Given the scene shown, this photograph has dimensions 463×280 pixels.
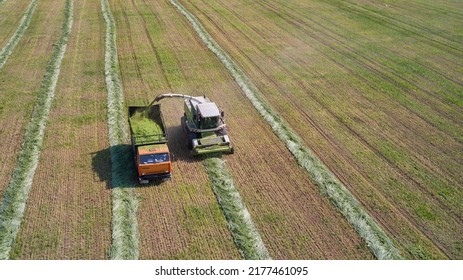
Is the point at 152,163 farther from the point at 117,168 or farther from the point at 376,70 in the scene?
the point at 376,70

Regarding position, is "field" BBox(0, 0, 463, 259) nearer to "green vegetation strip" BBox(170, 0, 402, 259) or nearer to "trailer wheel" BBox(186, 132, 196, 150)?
"green vegetation strip" BBox(170, 0, 402, 259)

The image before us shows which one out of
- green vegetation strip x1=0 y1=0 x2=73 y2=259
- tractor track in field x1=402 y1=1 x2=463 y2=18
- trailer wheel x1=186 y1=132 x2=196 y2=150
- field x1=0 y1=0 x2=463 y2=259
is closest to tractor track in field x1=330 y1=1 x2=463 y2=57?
field x1=0 y1=0 x2=463 y2=259

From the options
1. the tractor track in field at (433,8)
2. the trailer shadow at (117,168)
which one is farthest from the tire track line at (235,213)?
the tractor track in field at (433,8)

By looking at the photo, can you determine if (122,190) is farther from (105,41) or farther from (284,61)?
(105,41)

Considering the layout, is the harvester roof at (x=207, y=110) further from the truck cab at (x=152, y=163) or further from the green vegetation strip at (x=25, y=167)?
the green vegetation strip at (x=25, y=167)

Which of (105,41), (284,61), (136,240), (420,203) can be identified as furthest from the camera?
(105,41)

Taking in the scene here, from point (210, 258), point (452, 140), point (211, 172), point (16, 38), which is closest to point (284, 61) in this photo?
point (452, 140)
